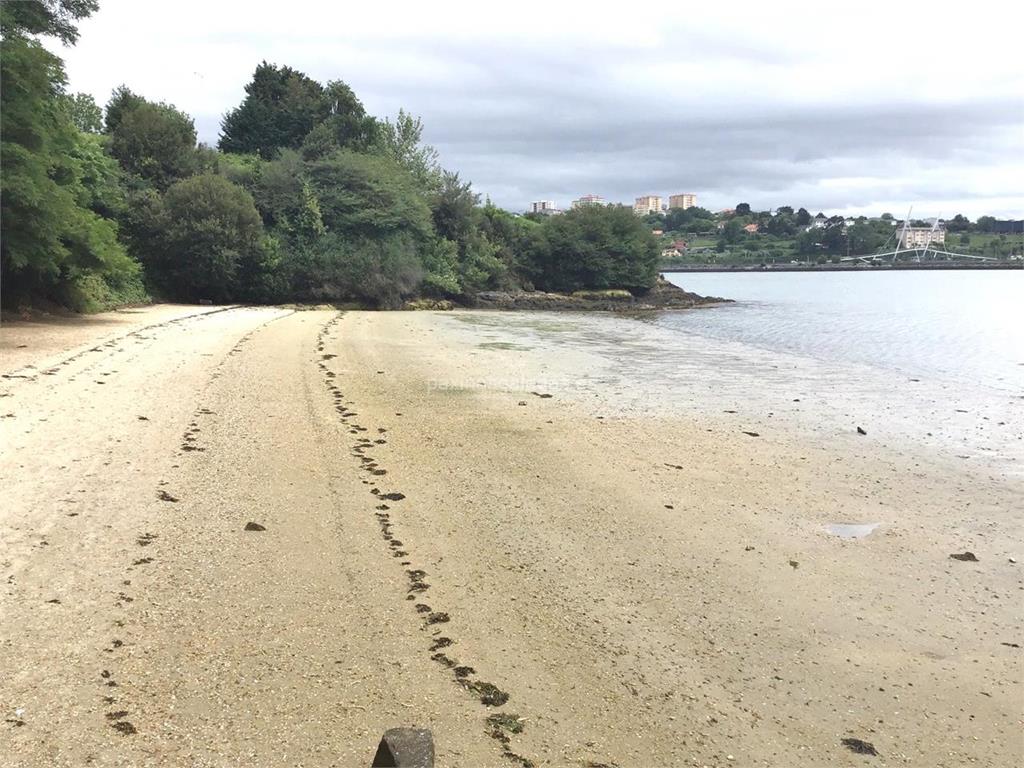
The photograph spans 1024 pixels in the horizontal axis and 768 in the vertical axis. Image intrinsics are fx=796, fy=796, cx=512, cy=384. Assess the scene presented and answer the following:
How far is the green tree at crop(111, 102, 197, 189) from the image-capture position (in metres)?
37.8

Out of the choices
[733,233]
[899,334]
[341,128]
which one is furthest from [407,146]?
[733,233]

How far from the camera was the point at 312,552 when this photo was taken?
503cm

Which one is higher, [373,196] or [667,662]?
[373,196]

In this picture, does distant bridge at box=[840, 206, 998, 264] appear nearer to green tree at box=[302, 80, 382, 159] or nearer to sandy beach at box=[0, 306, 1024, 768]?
green tree at box=[302, 80, 382, 159]

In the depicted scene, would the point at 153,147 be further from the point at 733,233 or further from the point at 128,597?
the point at 733,233

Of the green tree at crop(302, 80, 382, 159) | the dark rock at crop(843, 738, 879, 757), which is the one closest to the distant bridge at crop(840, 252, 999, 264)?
the green tree at crop(302, 80, 382, 159)

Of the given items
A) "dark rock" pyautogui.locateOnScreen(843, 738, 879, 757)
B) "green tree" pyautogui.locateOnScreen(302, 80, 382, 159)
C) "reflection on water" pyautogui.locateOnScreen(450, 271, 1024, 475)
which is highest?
"green tree" pyautogui.locateOnScreen(302, 80, 382, 159)

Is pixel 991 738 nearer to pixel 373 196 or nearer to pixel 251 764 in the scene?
pixel 251 764

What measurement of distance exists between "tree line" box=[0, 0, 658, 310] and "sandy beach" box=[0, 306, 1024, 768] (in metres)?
9.38

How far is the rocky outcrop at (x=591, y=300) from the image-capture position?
4900cm

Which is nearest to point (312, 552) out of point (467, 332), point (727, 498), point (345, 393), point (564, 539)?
point (564, 539)

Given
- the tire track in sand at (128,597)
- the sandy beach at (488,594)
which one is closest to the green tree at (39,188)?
the sandy beach at (488,594)

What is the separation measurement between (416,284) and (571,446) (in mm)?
35078

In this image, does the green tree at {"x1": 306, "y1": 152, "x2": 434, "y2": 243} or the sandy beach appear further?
the green tree at {"x1": 306, "y1": 152, "x2": 434, "y2": 243}
